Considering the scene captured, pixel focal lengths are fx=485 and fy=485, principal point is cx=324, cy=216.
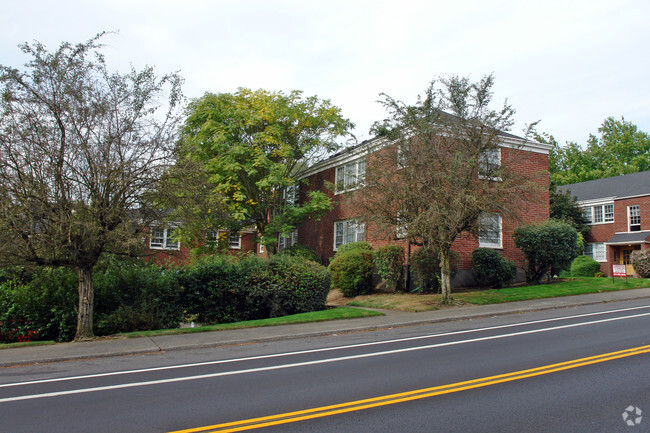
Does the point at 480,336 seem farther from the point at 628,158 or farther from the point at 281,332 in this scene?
the point at 628,158

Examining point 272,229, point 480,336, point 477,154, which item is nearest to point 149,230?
point 480,336

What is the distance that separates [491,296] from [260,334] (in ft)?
30.2

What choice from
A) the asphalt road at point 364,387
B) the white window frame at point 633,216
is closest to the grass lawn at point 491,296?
the asphalt road at point 364,387

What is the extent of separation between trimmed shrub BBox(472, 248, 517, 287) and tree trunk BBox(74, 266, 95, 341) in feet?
48.2

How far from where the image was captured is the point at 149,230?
42.2 ft

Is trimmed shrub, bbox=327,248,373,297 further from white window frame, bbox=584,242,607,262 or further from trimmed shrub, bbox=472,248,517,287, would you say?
white window frame, bbox=584,242,607,262

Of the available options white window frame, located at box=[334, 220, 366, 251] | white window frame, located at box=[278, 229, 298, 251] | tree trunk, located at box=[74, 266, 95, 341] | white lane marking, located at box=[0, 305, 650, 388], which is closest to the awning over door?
white window frame, located at box=[334, 220, 366, 251]

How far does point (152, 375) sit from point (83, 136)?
703 centimetres

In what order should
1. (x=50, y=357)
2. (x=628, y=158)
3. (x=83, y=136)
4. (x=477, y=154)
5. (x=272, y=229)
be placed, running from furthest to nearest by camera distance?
(x=628, y=158) → (x=272, y=229) → (x=477, y=154) → (x=83, y=136) → (x=50, y=357)

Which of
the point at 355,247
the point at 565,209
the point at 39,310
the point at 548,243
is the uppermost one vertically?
the point at 565,209

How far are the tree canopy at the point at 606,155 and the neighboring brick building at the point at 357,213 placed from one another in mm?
33285

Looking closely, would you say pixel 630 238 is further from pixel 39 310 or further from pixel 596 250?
pixel 39 310

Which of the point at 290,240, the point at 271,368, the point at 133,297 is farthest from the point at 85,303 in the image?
the point at 290,240

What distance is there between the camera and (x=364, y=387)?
657cm
